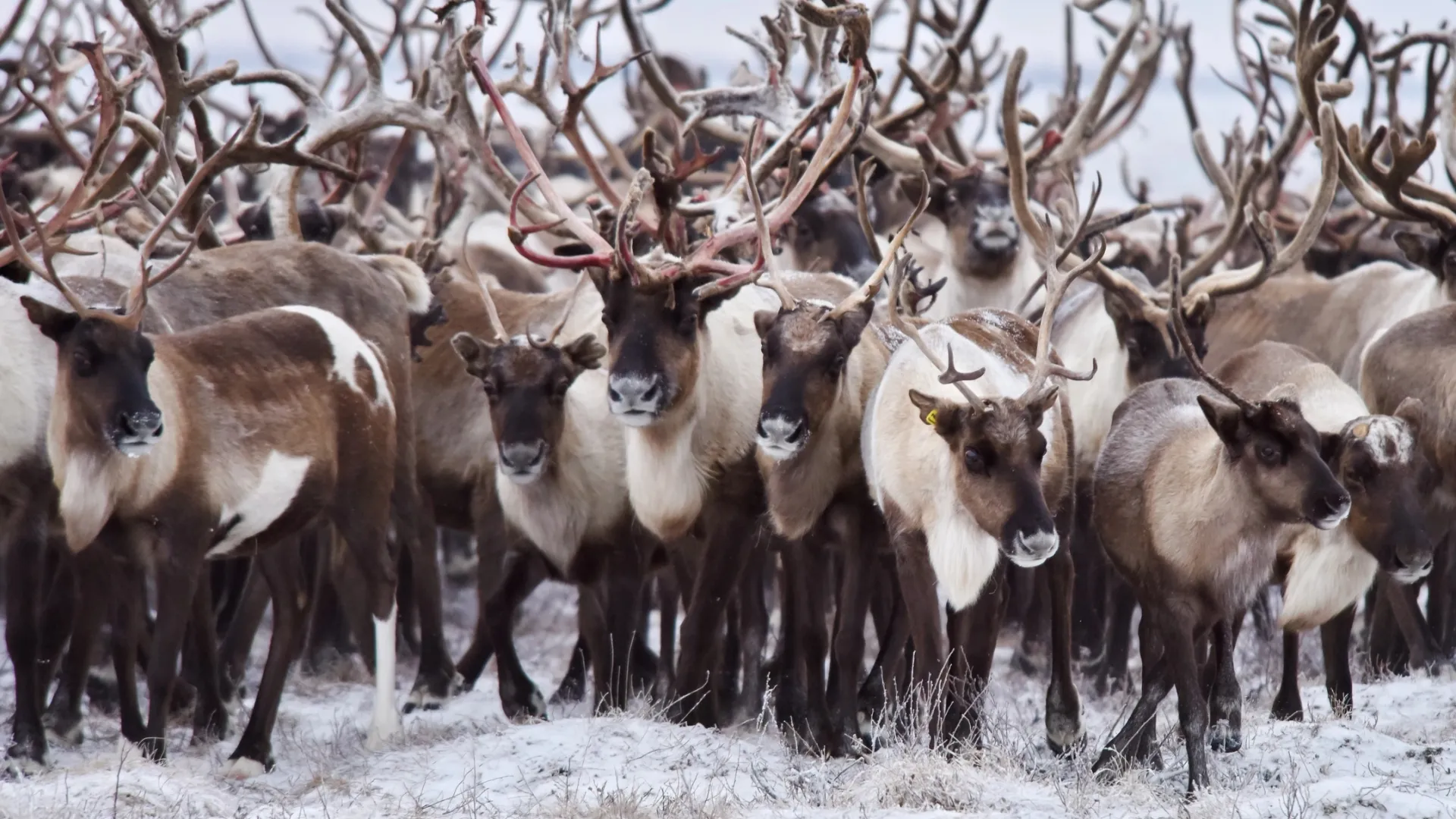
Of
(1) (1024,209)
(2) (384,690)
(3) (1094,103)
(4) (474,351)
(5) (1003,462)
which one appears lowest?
(2) (384,690)

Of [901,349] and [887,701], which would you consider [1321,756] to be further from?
[901,349]

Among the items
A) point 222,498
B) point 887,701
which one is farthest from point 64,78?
point 887,701

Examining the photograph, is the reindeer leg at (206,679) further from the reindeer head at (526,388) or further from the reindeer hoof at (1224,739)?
the reindeer hoof at (1224,739)

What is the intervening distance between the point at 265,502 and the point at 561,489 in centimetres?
122

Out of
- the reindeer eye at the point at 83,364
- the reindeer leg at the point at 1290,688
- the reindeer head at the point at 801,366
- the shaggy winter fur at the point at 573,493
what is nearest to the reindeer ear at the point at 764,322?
the reindeer head at the point at 801,366

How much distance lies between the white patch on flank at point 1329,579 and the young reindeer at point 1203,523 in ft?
0.91

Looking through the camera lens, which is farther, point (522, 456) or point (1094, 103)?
point (1094, 103)

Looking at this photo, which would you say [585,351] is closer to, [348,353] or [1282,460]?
[348,353]

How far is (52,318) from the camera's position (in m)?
6.15

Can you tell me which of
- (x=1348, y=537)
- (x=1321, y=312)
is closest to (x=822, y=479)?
(x=1348, y=537)

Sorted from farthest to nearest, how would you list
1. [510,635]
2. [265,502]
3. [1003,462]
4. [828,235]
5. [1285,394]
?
[828,235], [510,635], [265,502], [1285,394], [1003,462]

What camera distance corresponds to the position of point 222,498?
6480 mm

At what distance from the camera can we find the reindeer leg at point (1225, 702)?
598 cm

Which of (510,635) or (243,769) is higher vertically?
(510,635)
